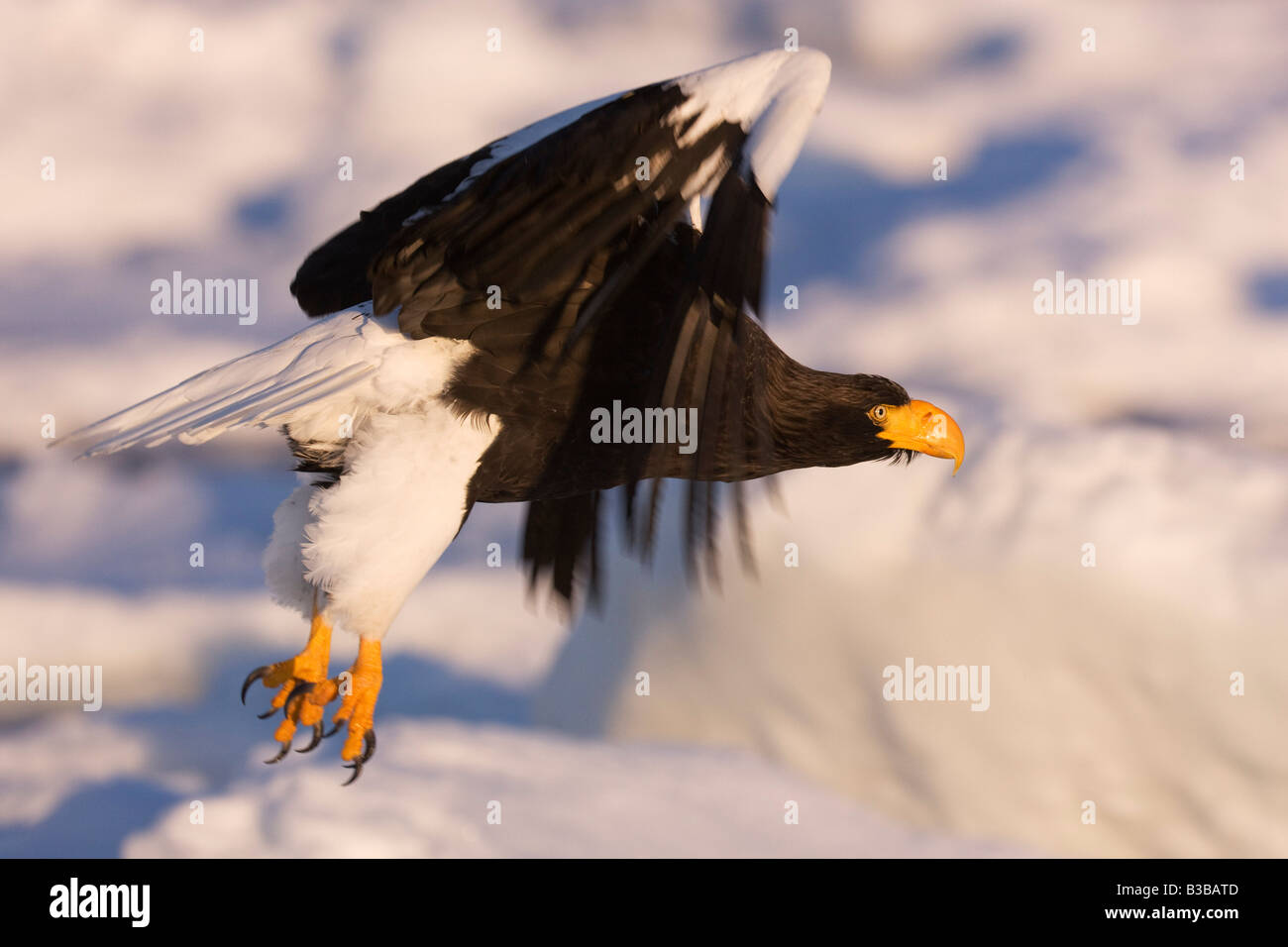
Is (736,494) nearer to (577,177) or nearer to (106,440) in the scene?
(577,177)

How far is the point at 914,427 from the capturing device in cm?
382

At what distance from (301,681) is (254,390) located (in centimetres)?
105

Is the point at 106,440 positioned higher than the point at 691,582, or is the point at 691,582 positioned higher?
the point at 106,440

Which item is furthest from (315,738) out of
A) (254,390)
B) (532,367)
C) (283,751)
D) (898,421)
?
(898,421)

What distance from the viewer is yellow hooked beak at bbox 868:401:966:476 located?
380cm

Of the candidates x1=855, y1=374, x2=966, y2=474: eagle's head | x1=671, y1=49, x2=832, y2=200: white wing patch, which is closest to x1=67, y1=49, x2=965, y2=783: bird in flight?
x1=671, y1=49, x2=832, y2=200: white wing patch

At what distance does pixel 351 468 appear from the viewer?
323 cm

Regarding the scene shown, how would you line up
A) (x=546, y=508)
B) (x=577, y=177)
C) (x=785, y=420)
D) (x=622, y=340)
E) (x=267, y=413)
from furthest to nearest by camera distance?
1. (x=546, y=508)
2. (x=785, y=420)
3. (x=622, y=340)
4. (x=267, y=413)
5. (x=577, y=177)

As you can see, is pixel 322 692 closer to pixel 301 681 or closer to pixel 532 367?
pixel 301 681

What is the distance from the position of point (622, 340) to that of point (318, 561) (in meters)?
1.19

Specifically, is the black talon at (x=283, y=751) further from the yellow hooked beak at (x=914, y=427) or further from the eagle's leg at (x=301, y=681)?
the yellow hooked beak at (x=914, y=427)

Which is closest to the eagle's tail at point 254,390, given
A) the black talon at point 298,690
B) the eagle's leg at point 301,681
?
the eagle's leg at point 301,681

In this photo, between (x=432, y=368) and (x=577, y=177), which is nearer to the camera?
(x=577, y=177)

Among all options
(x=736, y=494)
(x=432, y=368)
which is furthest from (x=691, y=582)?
(x=432, y=368)
